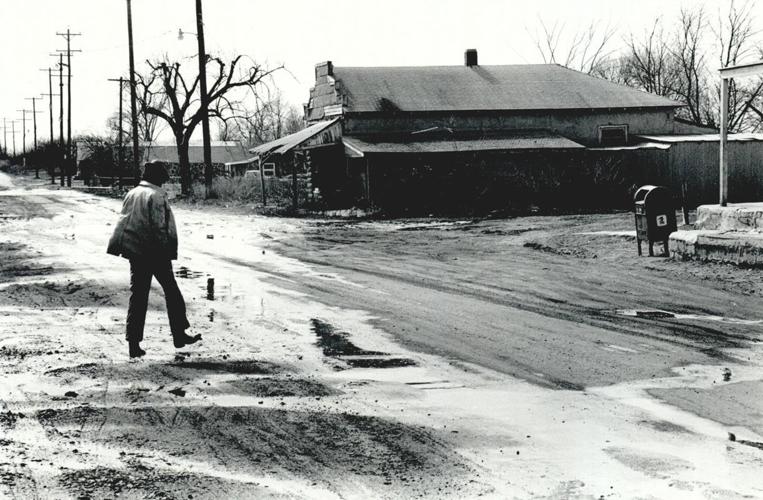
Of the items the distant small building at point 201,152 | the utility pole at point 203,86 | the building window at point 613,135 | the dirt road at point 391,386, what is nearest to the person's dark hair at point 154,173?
the dirt road at point 391,386

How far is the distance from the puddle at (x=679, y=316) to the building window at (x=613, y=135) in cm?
2972

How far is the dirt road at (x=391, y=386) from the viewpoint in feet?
17.3

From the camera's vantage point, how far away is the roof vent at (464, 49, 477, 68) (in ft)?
140

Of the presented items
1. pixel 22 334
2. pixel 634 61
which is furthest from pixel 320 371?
pixel 634 61

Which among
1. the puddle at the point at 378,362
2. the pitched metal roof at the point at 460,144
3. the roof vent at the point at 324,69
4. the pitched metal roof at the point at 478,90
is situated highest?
the roof vent at the point at 324,69

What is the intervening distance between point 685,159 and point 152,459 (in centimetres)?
3471

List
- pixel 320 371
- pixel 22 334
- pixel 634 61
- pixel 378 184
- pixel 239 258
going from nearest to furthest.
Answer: pixel 320 371, pixel 22 334, pixel 239 258, pixel 378 184, pixel 634 61

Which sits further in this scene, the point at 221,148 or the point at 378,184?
the point at 221,148

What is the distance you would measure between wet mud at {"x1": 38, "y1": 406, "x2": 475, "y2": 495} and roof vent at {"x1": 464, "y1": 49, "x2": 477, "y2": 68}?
37735mm

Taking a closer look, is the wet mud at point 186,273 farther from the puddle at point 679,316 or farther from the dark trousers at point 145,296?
the puddle at point 679,316

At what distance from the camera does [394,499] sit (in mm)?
4887

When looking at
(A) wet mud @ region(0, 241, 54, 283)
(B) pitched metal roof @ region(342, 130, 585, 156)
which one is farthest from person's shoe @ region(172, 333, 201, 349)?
(B) pitched metal roof @ region(342, 130, 585, 156)

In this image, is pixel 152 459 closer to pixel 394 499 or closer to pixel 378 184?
pixel 394 499

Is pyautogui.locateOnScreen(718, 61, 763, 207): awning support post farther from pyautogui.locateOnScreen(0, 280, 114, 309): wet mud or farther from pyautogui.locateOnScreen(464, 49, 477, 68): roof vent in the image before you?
pyautogui.locateOnScreen(464, 49, 477, 68): roof vent
